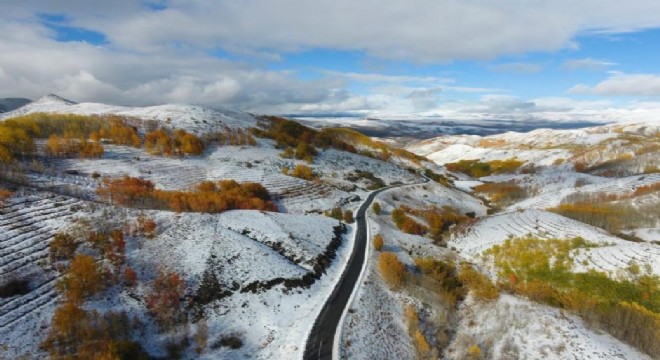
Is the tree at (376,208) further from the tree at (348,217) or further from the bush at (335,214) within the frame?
the bush at (335,214)

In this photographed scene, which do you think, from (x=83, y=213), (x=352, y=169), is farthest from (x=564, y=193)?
(x=83, y=213)

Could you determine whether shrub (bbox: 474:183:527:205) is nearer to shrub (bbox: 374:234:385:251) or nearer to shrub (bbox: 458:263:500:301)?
shrub (bbox: 458:263:500:301)

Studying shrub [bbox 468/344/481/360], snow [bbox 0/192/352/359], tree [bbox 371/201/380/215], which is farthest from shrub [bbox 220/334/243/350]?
tree [bbox 371/201/380/215]

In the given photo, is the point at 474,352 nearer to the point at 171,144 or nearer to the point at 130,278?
the point at 130,278

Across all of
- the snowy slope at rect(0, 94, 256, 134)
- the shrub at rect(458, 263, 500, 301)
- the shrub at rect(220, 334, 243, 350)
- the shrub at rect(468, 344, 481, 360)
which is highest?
the snowy slope at rect(0, 94, 256, 134)

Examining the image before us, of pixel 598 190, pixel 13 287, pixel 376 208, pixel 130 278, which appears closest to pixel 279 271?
pixel 130 278

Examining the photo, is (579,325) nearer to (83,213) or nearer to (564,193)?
(83,213)
